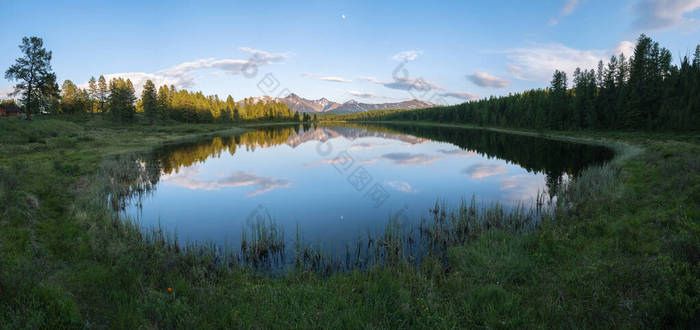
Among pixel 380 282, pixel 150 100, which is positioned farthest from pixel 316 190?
pixel 150 100

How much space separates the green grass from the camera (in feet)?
22.6

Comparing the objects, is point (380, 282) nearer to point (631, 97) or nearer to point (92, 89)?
point (631, 97)

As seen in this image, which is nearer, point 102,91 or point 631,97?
point 631,97

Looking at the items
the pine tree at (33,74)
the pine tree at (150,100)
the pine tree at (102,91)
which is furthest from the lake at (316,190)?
the pine tree at (102,91)

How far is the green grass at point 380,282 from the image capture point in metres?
6.90

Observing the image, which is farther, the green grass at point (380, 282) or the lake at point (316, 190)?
the lake at point (316, 190)

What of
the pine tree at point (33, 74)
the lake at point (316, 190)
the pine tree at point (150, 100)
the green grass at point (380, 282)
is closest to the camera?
the green grass at point (380, 282)

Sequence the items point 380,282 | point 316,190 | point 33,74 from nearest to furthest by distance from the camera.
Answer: point 380,282 → point 316,190 → point 33,74

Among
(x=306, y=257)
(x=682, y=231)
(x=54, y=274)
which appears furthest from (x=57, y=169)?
(x=682, y=231)

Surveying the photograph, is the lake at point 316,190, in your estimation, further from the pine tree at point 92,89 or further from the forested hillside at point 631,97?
the pine tree at point 92,89

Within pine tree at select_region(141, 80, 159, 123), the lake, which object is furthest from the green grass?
pine tree at select_region(141, 80, 159, 123)

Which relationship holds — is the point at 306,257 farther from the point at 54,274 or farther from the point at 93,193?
the point at 93,193

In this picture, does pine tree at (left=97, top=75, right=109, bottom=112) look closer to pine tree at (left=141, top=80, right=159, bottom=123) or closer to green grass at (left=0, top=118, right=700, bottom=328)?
pine tree at (left=141, top=80, right=159, bottom=123)

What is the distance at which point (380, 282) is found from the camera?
9211mm
